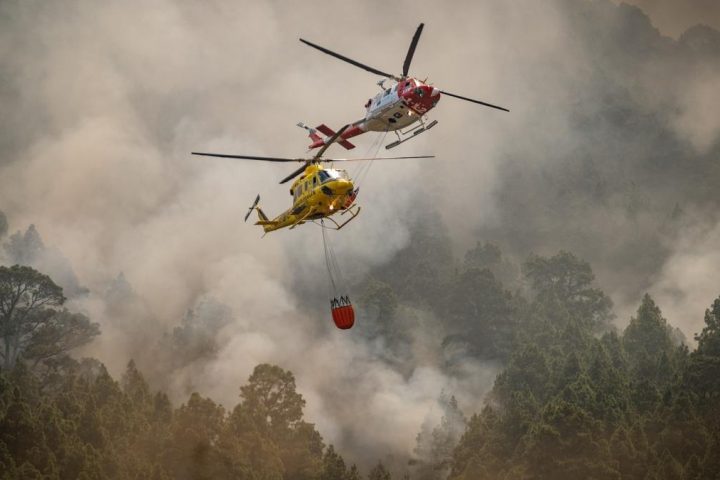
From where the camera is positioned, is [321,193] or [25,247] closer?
[321,193]

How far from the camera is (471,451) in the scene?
68625 mm

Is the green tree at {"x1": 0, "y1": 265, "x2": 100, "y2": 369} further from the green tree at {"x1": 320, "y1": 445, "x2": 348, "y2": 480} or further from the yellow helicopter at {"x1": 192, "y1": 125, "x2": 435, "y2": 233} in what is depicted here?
the yellow helicopter at {"x1": 192, "y1": 125, "x2": 435, "y2": 233}

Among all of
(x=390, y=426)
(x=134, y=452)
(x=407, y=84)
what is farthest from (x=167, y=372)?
(x=407, y=84)

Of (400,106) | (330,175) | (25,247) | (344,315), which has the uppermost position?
(25,247)

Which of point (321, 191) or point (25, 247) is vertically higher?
point (25, 247)

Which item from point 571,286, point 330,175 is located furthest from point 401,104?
point 571,286

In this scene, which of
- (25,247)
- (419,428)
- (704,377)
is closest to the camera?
(704,377)

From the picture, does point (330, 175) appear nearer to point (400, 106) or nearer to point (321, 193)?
point (321, 193)

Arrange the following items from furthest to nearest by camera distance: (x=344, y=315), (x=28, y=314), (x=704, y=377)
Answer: (x=28, y=314) → (x=704, y=377) → (x=344, y=315)

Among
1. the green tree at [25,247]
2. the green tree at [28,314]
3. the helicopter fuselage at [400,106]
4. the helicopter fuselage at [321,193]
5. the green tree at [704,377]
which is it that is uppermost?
the green tree at [25,247]

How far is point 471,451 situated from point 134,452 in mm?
27595

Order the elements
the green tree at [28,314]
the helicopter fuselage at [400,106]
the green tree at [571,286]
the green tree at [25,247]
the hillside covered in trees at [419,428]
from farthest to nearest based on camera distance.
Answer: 1. the green tree at [25,247]
2. the green tree at [571,286]
3. the green tree at [28,314]
4. the hillside covered in trees at [419,428]
5. the helicopter fuselage at [400,106]

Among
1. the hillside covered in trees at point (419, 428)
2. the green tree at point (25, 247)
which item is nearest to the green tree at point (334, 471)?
the hillside covered in trees at point (419, 428)

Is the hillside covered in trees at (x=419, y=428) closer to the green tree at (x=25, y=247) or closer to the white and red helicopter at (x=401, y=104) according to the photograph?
the white and red helicopter at (x=401, y=104)
